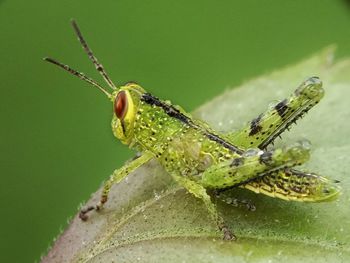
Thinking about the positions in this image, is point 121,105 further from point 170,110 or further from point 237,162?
point 237,162

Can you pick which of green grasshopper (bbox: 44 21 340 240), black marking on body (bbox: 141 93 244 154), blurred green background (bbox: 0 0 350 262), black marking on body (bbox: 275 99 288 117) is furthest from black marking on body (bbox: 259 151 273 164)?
blurred green background (bbox: 0 0 350 262)

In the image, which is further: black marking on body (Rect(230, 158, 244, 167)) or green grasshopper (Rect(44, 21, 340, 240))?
black marking on body (Rect(230, 158, 244, 167))

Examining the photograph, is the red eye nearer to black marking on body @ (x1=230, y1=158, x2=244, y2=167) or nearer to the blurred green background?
black marking on body @ (x1=230, y1=158, x2=244, y2=167)

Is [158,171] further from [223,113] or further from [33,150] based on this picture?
[33,150]

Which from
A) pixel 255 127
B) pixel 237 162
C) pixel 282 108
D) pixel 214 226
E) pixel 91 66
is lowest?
pixel 214 226

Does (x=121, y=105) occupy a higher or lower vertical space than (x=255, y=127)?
lower

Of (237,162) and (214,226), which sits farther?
(237,162)

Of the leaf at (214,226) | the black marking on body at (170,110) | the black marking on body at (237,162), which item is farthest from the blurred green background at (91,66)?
the black marking on body at (237,162)

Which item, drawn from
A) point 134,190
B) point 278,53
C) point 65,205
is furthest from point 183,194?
point 278,53

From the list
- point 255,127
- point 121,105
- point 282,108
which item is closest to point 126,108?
point 121,105
